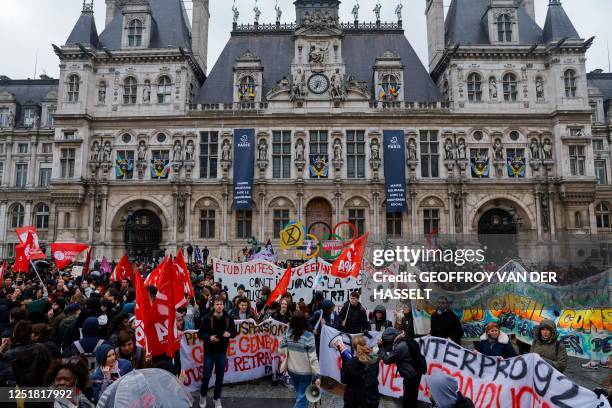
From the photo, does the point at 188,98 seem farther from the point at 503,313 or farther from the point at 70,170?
the point at 503,313

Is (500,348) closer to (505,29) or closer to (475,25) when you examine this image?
(505,29)

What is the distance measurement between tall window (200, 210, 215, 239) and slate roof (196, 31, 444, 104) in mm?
9548

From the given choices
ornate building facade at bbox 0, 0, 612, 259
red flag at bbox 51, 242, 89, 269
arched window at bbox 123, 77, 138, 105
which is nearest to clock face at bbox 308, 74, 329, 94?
ornate building facade at bbox 0, 0, 612, 259

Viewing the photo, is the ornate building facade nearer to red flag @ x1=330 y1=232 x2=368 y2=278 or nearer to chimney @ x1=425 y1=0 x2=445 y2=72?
chimney @ x1=425 y1=0 x2=445 y2=72

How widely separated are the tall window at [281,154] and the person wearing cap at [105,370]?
1144 inches

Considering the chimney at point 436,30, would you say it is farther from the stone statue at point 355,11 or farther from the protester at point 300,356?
the protester at point 300,356

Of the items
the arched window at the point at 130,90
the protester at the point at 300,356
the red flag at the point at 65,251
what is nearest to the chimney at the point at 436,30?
the arched window at the point at 130,90

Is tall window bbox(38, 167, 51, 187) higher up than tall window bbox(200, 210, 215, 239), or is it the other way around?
tall window bbox(38, 167, 51, 187)

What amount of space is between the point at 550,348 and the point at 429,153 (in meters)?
28.5

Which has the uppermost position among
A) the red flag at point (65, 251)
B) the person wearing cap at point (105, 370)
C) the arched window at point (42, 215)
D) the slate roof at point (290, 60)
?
the slate roof at point (290, 60)

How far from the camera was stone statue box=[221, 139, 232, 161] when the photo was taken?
114 ft

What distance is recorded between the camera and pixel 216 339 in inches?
340

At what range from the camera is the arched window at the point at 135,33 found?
37.2 m

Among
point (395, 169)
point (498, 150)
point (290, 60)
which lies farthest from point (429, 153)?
point (290, 60)
